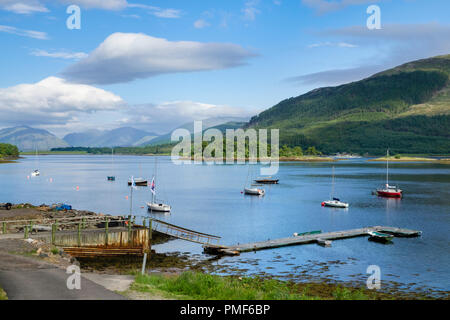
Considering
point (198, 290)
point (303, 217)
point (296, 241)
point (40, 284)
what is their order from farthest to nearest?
point (303, 217) < point (296, 241) < point (198, 290) < point (40, 284)

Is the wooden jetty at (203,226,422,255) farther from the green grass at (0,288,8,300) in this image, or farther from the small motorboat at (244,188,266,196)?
the small motorboat at (244,188,266,196)

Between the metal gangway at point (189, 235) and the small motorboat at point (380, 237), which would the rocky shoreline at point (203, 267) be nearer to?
the metal gangway at point (189, 235)

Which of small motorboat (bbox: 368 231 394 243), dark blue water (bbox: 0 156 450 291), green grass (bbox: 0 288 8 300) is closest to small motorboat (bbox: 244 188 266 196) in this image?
dark blue water (bbox: 0 156 450 291)

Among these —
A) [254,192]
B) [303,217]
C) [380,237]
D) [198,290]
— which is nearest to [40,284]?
[198,290]

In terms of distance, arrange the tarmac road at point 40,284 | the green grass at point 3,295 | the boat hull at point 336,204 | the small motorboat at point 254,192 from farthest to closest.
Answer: the small motorboat at point 254,192
the boat hull at point 336,204
the tarmac road at point 40,284
the green grass at point 3,295

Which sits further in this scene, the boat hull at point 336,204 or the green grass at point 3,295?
the boat hull at point 336,204

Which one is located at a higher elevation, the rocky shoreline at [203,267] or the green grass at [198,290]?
the green grass at [198,290]

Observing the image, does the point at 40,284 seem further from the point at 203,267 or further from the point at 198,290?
the point at 203,267

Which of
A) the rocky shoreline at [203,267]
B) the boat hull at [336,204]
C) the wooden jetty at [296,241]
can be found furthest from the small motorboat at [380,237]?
the boat hull at [336,204]

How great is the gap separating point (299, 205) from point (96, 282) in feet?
252

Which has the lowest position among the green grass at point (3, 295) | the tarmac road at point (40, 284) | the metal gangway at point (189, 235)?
the metal gangway at point (189, 235)

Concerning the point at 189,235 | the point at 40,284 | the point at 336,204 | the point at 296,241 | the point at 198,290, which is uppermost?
the point at 40,284

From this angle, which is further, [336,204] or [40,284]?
[336,204]

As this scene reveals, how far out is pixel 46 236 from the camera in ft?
124
